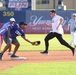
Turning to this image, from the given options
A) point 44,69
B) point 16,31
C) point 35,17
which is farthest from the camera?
point 35,17

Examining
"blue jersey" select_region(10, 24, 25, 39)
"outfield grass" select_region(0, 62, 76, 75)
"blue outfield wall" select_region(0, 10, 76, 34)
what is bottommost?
"blue outfield wall" select_region(0, 10, 76, 34)

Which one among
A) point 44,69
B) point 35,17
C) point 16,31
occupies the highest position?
point 16,31

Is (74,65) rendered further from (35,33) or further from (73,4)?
(73,4)

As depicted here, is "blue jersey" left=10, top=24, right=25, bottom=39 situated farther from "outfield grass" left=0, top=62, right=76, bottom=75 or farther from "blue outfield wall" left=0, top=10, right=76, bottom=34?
"blue outfield wall" left=0, top=10, right=76, bottom=34

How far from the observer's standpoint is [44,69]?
1126 centimetres

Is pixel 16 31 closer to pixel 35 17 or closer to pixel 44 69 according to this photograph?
pixel 44 69

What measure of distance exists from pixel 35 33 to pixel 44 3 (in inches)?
2504

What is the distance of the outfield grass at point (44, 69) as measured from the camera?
10414mm

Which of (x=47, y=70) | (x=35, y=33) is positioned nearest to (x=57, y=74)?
(x=47, y=70)

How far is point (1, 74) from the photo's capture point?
10.2m

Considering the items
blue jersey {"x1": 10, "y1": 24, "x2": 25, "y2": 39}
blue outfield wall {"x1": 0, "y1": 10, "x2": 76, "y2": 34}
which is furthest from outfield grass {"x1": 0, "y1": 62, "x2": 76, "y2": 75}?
blue outfield wall {"x1": 0, "y1": 10, "x2": 76, "y2": 34}

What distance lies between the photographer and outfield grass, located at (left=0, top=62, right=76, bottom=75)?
10414mm

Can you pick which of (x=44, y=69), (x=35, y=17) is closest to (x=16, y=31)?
(x=44, y=69)

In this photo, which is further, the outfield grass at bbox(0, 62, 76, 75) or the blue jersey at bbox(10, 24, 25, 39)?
the blue jersey at bbox(10, 24, 25, 39)
